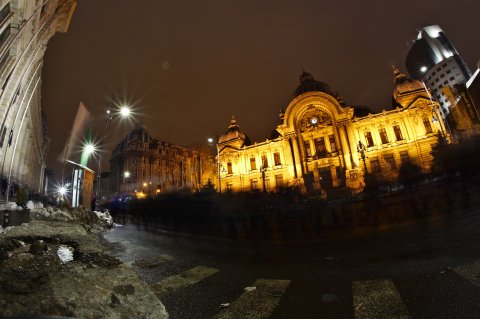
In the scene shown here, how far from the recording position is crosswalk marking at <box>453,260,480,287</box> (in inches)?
152

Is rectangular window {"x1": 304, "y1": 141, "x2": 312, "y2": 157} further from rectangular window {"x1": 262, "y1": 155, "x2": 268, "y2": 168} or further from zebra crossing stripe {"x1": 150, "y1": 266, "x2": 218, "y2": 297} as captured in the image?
zebra crossing stripe {"x1": 150, "y1": 266, "x2": 218, "y2": 297}

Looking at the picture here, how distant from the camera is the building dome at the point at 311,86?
169 ft

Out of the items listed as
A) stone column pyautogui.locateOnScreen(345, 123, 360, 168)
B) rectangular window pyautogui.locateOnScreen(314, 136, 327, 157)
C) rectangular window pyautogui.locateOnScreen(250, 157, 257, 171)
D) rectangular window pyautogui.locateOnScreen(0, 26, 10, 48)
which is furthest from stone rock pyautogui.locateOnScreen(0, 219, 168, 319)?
rectangular window pyautogui.locateOnScreen(250, 157, 257, 171)

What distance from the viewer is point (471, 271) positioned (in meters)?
4.20

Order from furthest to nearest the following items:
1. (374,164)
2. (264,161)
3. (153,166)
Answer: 1. (153,166)
2. (264,161)
3. (374,164)

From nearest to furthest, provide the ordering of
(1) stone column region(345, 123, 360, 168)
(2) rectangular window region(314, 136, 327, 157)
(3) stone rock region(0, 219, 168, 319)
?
(3) stone rock region(0, 219, 168, 319)
(1) stone column region(345, 123, 360, 168)
(2) rectangular window region(314, 136, 327, 157)

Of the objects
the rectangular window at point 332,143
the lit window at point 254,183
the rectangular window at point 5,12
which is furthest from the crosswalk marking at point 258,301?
the lit window at point 254,183

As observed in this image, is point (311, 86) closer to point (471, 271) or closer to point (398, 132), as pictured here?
point (398, 132)

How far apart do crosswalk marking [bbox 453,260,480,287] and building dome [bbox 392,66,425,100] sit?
155ft

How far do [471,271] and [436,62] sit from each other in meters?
161

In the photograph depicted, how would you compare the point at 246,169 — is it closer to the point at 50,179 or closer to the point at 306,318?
the point at 306,318

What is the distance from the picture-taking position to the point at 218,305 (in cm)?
378

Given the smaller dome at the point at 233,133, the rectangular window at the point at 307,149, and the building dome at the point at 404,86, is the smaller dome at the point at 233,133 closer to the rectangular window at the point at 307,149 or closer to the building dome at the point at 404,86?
the rectangular window at the point at 307,149

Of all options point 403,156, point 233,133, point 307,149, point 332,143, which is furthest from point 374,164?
point 233,133
